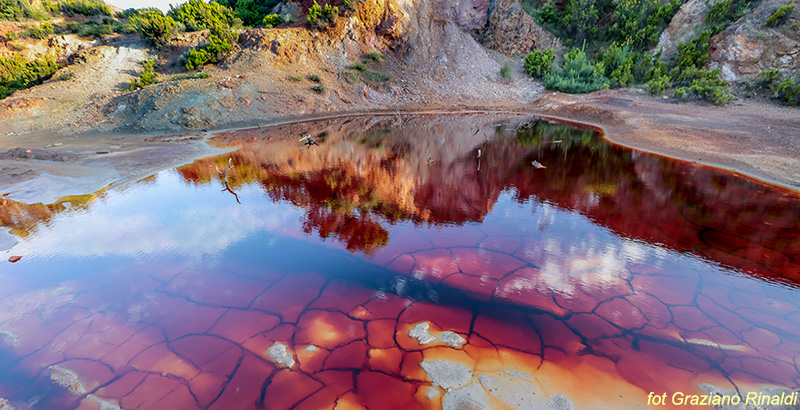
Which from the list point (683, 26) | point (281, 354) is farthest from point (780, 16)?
point (281, 354)

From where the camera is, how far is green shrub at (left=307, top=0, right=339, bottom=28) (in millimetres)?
18969

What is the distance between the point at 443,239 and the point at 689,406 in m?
2.98

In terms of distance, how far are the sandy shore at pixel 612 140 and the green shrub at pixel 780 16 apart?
4684mm

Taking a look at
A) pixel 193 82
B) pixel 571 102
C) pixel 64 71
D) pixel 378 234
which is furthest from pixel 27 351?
pixel 64 71

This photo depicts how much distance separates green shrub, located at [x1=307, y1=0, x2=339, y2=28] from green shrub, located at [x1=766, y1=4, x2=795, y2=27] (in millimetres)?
21847

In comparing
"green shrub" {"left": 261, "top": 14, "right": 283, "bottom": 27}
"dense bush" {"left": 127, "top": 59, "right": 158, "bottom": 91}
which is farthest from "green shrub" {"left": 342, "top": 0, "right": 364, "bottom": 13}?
"dense bush" {"left": 127, "top": 59, "right": 158, "bottom": 91}

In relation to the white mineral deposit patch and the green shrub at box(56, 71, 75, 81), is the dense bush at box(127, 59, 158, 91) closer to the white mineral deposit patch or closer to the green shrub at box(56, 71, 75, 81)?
the green shrub at box(56, 71, 75, 81)

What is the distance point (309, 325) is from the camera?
3094 millimetres

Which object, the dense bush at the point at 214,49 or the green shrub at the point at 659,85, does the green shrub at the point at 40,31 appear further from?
the green shrub at the point at 659,85

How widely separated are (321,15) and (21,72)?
620 inches

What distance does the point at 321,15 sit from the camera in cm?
1923

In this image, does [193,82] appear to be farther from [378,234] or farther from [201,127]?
[378,234]

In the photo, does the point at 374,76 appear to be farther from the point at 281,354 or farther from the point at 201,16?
the point at 281,354

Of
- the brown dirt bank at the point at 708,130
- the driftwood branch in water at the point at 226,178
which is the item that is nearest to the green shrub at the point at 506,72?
the brown dirt bank at the point at 708,130
